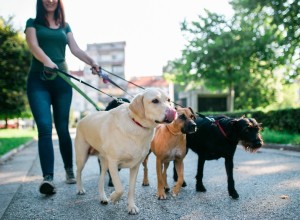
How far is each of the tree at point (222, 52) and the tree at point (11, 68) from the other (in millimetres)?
10606

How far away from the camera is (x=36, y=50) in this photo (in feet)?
15.1

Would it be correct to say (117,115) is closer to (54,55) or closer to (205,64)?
Answer: (54,55)

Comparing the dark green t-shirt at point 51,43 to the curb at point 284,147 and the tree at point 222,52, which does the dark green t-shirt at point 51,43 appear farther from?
the tree at point 222,52

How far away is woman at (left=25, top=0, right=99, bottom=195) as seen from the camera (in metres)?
4.59

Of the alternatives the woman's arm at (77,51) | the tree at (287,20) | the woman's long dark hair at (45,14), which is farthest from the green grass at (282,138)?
the woman's long dark hair at (45,14)

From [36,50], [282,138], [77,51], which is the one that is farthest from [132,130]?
[282,138]

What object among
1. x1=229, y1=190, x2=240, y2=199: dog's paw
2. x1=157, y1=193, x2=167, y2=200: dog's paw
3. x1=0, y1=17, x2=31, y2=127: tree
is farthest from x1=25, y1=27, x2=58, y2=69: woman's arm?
x1=0, y1=17, x2=31, y2=127: tree

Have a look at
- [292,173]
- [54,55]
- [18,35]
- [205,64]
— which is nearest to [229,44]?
[205,64]

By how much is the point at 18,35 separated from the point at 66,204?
21.5 meters

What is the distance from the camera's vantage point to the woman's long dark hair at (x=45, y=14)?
4800 millimetres

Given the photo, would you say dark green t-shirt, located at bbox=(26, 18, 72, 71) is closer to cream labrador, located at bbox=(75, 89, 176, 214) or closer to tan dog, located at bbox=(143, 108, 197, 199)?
cream labrador, located at bbox=(75, 89, 176, 214)

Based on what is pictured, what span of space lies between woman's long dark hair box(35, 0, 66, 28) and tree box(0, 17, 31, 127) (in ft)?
49.1

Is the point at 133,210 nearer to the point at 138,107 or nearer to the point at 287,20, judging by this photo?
the point at 138,107

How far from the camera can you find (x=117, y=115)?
3760mm
